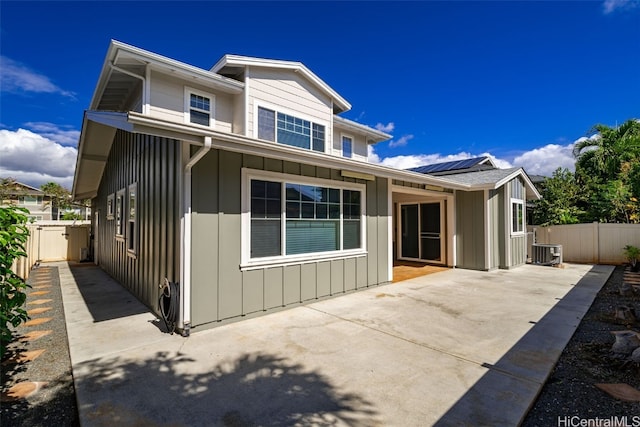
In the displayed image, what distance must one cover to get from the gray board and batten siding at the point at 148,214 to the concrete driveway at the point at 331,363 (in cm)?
75

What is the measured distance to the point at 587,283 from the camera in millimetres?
7379

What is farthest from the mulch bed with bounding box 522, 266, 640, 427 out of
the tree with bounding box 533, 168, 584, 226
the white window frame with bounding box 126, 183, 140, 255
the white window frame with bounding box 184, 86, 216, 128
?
the tree with bounding box 533, 168, 584, 226

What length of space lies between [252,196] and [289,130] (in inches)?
187

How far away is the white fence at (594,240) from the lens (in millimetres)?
10297

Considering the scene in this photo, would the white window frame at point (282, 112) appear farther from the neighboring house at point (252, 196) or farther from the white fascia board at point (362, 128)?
the white fascia board at point (362, 128)

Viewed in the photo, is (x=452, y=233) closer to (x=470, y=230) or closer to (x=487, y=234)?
(x=470, y=230)

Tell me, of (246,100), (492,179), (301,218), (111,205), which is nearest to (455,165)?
(492,179)

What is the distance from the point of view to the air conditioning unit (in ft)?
33.0

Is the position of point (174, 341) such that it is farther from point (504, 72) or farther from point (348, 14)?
point (504, 72)

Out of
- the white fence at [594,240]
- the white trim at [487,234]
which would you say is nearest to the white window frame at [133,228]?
the white trim at [487,234]

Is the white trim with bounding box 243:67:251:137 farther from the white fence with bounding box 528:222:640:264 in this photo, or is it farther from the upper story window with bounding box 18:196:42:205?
the upper story window with bounding box 18:196:42:205

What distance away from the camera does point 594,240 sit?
1087 centimetres

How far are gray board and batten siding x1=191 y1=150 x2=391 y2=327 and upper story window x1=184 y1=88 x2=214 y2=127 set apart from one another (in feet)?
12.7

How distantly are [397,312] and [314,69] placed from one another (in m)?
8.02
